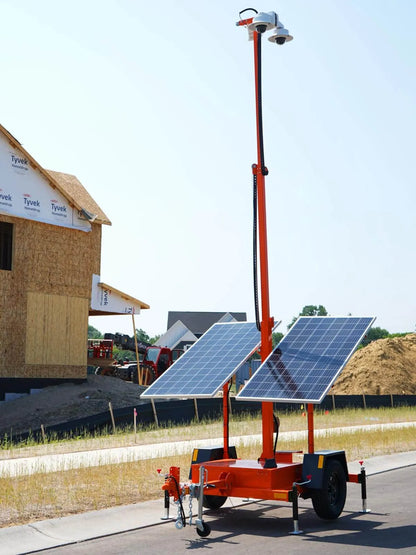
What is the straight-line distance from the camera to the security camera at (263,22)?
40.9 ft

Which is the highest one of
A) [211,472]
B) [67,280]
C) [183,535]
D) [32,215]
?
[32,215]

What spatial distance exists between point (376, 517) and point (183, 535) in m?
3.02

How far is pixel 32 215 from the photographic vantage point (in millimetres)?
32625

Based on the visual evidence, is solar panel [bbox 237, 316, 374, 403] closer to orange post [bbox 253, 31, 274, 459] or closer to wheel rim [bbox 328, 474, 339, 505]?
orange post [bbox 253, 31, 274, 459]

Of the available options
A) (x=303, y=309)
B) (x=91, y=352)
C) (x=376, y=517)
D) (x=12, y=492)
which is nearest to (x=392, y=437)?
(x=376, y=517)

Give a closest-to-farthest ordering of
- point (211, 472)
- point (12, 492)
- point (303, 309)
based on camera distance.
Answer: point (211, 472) < point (12, 492) < point (303, 309)

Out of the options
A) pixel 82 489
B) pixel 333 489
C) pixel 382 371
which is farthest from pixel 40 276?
pixel 382 371

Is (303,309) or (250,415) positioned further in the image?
(303,309)

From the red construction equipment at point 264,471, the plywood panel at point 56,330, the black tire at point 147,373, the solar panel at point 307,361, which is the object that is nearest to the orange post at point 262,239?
the red construction equipment at point 264,471

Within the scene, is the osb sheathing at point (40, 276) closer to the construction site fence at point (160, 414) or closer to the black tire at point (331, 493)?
the construction site fence at point (160, 414)

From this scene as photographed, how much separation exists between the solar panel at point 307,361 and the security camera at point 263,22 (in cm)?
485

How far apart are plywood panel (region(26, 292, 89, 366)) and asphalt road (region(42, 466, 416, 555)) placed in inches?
834

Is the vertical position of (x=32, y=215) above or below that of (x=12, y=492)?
above

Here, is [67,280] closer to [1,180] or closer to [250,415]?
[1,180]
